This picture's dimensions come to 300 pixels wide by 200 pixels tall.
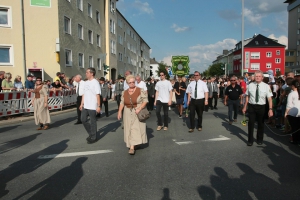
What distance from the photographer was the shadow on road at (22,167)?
4203mm

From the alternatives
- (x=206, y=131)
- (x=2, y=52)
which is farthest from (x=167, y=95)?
(x=2, y=52)

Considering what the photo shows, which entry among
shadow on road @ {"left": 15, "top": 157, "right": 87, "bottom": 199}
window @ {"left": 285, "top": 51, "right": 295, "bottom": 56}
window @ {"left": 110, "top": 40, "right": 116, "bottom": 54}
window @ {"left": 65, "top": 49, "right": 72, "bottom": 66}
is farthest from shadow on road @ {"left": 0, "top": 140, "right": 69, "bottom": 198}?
window @ {"left": 285, "top": 51, "right": 295, "bottom": 56}

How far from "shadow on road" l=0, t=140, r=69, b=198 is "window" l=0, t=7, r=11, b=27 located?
18535mm

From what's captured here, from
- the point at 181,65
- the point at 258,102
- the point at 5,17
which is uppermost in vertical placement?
the point at 5,17

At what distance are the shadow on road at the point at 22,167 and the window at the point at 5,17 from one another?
18.5 m

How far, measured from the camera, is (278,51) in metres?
72.9

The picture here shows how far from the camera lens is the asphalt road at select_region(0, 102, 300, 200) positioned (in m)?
3.71

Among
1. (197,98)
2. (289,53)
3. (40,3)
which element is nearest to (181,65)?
(40,3)

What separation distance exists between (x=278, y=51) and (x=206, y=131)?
7434 cm

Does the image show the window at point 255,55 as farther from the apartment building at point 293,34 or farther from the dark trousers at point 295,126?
the dark trousers at point 295,126

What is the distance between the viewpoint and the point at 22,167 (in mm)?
4930

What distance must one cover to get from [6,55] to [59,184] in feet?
66.5

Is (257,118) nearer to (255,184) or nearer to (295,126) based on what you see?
(295,126)

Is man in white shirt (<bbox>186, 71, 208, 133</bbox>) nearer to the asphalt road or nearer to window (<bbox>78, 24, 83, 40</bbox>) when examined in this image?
the asphalt road
